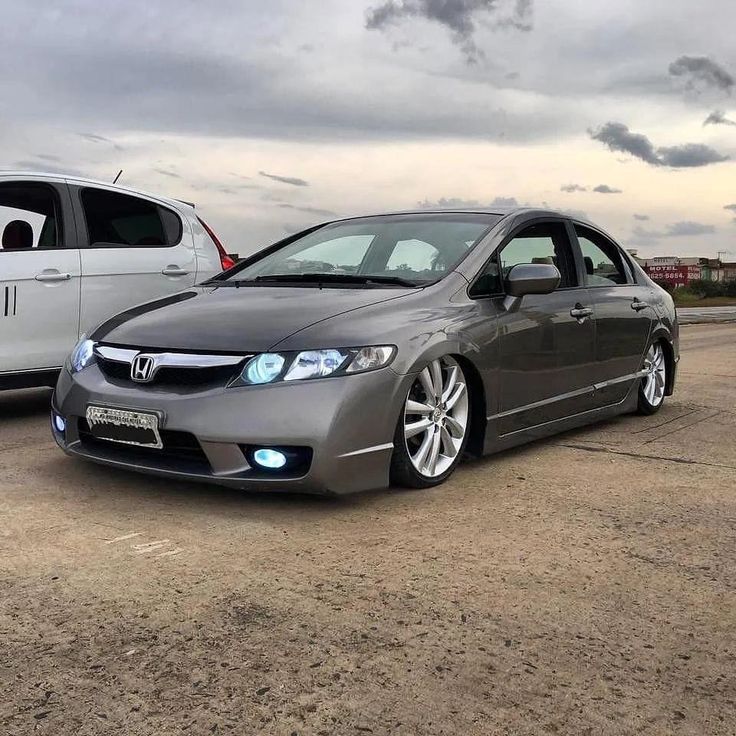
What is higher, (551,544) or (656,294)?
(656,294)

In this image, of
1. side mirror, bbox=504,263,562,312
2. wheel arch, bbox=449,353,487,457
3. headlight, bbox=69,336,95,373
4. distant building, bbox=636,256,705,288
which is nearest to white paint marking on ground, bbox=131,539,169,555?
headlight, bbox=69,336,95,373

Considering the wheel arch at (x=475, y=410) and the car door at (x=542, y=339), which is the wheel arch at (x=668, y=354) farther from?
the wheel arch at (x=475, y=410)

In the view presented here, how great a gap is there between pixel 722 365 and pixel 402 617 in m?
8.48

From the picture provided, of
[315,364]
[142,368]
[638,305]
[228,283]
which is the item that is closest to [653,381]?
[638,305]

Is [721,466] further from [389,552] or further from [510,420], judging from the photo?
[389,552]

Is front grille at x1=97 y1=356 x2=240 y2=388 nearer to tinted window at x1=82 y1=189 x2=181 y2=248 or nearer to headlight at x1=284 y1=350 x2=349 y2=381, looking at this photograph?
headlight at x1=284 y1=350 x2=349 y2=381

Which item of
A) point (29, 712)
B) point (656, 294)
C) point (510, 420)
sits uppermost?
point (656, 294)

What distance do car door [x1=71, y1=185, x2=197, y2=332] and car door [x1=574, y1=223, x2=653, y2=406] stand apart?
→ 3005 mm

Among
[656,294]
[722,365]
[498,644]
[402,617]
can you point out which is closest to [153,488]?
[402,617]

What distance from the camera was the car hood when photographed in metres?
3.92

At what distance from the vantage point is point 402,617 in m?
2.74

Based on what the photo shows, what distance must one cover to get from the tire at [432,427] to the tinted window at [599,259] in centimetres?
168

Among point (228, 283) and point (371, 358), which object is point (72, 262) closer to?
point (228, 283)

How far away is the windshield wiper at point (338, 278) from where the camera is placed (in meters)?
4.60
